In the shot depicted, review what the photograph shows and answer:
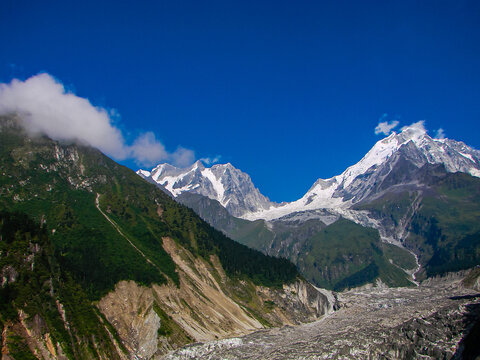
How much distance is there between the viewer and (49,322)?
115812 millimetres

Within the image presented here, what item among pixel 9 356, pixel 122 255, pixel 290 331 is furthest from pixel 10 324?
pixel 290 331

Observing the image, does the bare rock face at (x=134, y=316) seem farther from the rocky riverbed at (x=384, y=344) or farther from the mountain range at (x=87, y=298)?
the rocky riverbed at (x=384, y=344)

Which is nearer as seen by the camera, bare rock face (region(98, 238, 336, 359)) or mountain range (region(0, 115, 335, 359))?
mountain range (region(0, 115, 335, 359))

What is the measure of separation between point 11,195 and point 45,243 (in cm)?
7521

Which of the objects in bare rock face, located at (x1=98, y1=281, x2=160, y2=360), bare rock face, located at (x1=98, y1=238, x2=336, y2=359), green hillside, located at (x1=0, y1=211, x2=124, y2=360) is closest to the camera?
green hillside, located at (x1=0, y1=211, x2=124, y2=360)

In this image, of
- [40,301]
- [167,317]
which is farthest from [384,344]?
[40,301]

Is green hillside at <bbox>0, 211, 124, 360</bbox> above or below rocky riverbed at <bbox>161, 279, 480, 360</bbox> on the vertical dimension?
above

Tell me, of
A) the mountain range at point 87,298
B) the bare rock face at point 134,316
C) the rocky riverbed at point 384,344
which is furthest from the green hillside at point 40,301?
the rocky riverbed at point 384,344

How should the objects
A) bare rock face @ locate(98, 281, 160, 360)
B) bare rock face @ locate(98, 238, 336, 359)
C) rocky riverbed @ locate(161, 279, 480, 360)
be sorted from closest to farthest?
rocky riverbed @ locate(161, 279, 480, 360) < bare rock face @ locate(98, 281, 160, 360) < bare rock face @ locate(98, 238, 336, 359)

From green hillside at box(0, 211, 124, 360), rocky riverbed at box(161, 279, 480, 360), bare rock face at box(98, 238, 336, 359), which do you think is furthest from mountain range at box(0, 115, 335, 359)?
rocky riverbed at box(161, 279, 480, 360)

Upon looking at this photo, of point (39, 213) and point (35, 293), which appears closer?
Answer: point (35, 293)

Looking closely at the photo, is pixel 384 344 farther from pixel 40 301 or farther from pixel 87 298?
pixel 87 298

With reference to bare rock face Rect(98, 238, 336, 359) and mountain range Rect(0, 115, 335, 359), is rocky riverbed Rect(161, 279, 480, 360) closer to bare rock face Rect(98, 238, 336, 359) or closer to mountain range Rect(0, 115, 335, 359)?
bare rock face Rect(98, 238, 336, 359)

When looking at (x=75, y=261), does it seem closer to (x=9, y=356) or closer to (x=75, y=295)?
(x=75, y=295)
